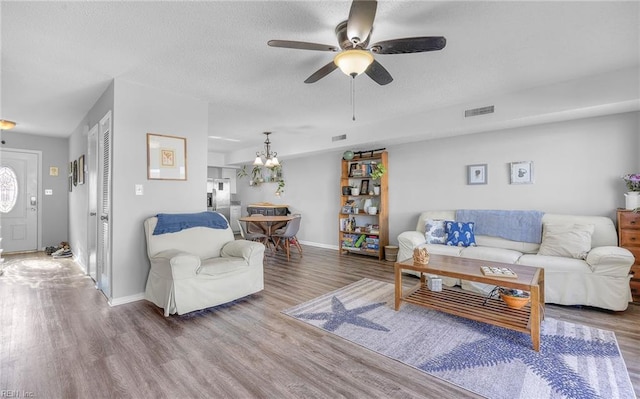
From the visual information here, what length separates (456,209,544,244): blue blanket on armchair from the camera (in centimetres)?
375

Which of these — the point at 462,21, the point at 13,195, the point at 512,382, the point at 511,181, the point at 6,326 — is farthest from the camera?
the point at 13,195

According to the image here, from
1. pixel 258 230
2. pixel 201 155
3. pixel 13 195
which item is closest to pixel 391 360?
pixel 201 155

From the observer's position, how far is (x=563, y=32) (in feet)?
7.75

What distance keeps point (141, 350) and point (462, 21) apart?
3.57 m

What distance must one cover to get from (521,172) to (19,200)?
359 inches

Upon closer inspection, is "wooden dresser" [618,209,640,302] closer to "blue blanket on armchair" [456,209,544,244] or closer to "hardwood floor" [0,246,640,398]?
"hardwood floor" [0,246,640,398]

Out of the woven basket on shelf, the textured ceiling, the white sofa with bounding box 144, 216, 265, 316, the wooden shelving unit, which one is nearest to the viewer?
the textured ceiling

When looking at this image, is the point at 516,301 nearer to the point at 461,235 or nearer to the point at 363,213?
the point at 461,235

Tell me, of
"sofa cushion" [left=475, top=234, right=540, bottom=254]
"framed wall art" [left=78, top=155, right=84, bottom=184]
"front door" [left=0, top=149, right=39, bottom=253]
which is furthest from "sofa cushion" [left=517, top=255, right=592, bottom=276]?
"front door" [left=0, top=149, right=39, bottom=253]

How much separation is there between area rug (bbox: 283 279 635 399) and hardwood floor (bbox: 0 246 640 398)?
12 cm

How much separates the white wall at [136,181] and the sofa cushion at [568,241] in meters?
4.48

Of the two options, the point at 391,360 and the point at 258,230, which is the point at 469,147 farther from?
the point at 258,230

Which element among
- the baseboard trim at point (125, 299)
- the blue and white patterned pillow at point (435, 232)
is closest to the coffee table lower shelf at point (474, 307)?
the blue and white patterned pillow at point (435, 232)

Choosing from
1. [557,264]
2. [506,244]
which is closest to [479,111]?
[506,244]
